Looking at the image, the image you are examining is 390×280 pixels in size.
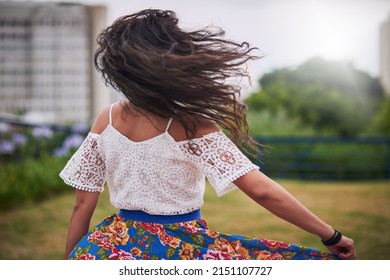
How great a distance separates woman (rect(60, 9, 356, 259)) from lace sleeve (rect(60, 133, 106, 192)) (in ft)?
0.18

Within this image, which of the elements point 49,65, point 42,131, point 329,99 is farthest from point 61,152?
point 329,99

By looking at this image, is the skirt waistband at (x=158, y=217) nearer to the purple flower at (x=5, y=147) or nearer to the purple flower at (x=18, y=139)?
the purple flower at (x=5, y=147)

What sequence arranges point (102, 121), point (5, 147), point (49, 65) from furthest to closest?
point (49, 65)
point (5, 147)
point (102, 121)

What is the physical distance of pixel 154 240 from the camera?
1.67m

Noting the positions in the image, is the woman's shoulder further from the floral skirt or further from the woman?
the floral skirt

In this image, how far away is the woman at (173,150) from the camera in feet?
5.27

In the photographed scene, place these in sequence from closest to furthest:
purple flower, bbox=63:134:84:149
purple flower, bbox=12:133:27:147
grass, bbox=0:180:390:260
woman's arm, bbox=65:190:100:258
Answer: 1. woman's arm, bbox=65:190:100:258
2. grass, bbox=0:180:390:260
3. purple flower, bbox=12:133:27:147
4. purple flower, bbox=63:134:84:149

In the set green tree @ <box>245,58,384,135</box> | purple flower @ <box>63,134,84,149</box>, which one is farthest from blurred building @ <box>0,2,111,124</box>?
green tree @ <box>245,58,384,135</box>

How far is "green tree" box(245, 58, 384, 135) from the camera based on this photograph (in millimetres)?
13242

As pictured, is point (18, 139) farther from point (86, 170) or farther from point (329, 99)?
point (329, 99)

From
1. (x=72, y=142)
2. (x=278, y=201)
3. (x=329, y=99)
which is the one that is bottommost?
(x=329, y=99)

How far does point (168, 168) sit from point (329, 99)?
41.3ft

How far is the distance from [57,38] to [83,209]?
618cm

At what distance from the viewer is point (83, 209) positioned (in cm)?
181
